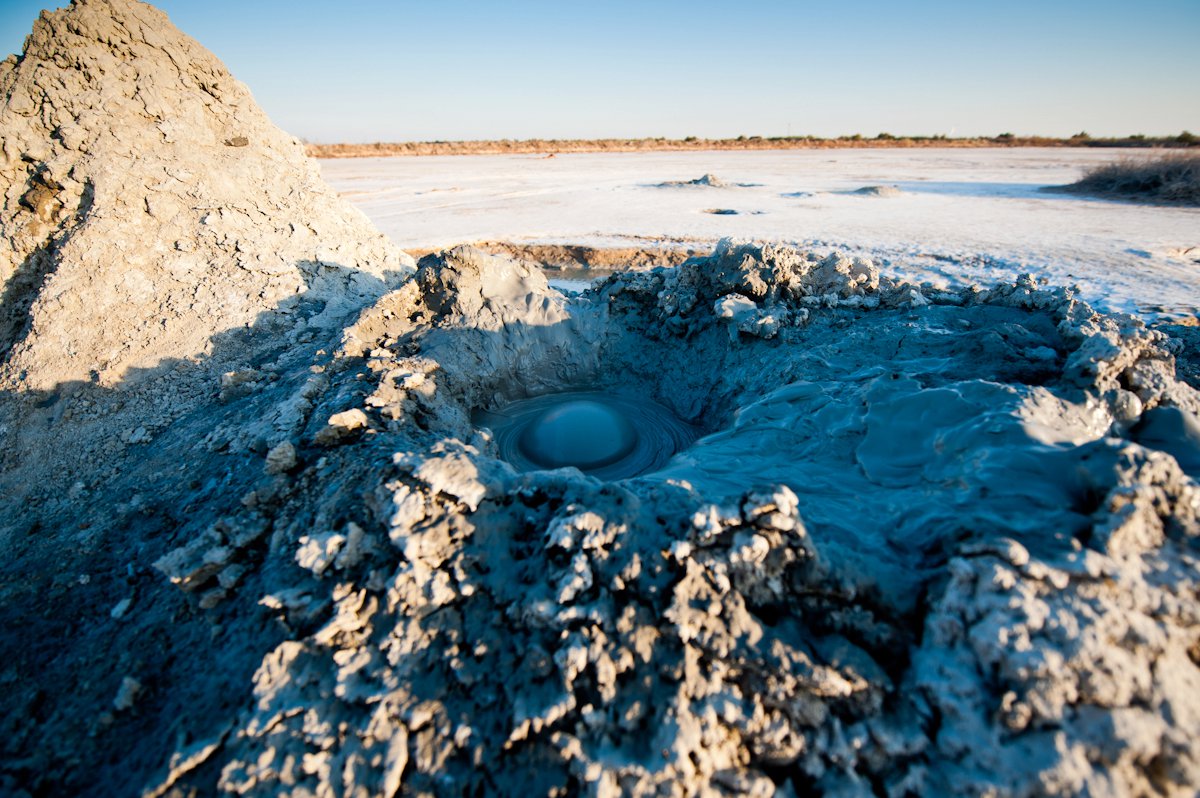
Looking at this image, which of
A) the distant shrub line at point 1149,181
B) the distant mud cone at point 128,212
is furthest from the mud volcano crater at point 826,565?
the distant shrub line at point 1149,181

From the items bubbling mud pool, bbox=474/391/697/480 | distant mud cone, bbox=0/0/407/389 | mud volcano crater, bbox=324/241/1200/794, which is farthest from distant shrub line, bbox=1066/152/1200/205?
distant mud cone, bbox=0/0/407/389

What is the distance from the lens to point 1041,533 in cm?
167

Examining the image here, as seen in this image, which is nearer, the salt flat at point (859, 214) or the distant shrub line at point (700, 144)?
the salt flat at point (859, 214)

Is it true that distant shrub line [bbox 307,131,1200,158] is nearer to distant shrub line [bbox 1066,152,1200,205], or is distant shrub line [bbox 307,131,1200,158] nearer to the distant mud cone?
distant shrub line [bbox 1066,152,1200,205]

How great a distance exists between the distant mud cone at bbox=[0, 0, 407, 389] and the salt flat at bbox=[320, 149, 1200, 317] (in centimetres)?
510

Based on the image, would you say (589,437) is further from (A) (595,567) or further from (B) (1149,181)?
(B) (1149,181)

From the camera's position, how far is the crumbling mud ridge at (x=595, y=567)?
144 centimetres

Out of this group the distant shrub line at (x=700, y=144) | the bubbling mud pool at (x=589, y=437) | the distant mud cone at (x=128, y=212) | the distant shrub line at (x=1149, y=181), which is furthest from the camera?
the distant shrub line at (x=700, y=144)

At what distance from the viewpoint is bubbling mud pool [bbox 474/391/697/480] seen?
369 centimetres

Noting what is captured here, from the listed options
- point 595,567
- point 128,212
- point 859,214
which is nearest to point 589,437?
point 595,567

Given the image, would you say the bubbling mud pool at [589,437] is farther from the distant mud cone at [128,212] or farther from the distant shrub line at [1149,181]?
the distant shrub line at [1149,181]

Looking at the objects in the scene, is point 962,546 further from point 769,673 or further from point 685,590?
point 685,590

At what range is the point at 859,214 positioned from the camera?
1133 centimetres

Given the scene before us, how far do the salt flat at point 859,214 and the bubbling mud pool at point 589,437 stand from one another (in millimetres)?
4988
